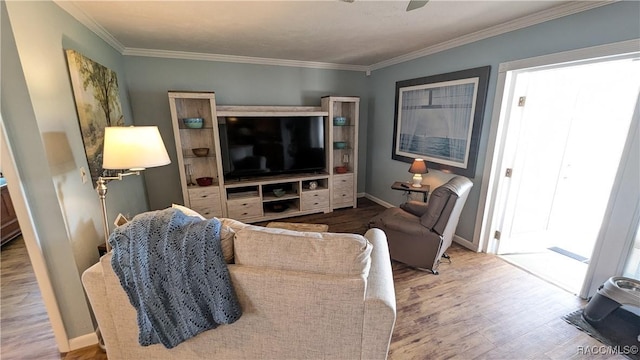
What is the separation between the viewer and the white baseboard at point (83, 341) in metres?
1.70

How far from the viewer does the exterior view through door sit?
8.27 ft

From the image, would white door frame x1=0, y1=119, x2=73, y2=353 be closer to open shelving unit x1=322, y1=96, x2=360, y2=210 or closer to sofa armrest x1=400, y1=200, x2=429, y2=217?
sofa armrest x1=400, y1=200, x2=429, y2=217

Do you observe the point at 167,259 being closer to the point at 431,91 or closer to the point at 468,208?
the point at 468,208

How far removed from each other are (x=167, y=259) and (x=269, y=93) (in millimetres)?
3183

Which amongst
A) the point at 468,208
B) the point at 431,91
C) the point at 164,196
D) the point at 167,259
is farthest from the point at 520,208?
the point at 164,196

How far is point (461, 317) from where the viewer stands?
1.97 metres

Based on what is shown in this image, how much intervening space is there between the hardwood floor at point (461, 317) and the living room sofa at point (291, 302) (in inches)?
27.1

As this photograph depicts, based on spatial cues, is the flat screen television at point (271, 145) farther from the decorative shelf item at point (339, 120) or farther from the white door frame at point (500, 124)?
the white door frame at point (500, 124)

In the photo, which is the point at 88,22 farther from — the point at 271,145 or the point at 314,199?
the point at 314,199

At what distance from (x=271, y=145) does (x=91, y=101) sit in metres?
2.03

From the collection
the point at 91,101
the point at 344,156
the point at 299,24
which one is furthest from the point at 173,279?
the point at 344,156

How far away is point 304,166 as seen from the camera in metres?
3.93

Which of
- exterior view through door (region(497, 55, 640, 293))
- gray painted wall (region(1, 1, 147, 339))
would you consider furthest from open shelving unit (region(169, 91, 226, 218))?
exterior view through door (region(497, 55, 640, 293))

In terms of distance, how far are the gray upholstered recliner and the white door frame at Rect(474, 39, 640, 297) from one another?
1.43ft
